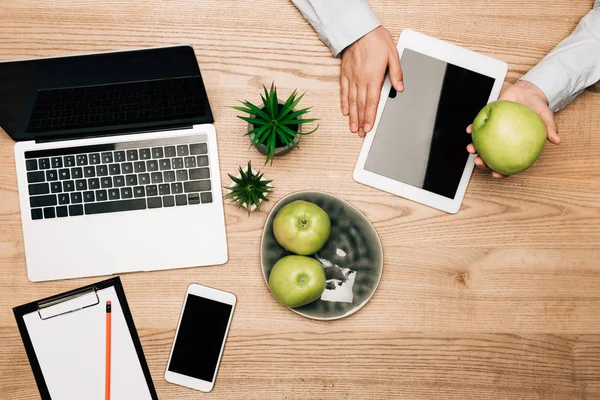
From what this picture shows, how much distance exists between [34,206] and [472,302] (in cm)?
84

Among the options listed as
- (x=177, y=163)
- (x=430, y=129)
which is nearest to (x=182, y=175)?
(x=177, y=163)

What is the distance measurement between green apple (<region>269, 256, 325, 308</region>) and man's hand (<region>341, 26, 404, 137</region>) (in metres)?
0.27

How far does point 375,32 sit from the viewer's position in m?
0.92

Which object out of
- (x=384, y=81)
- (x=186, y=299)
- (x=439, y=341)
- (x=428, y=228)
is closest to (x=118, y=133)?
(x=186, y=299)

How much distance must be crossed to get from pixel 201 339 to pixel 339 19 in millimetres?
644

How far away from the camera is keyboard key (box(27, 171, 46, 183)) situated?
91 cm

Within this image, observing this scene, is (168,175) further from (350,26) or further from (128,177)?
(350,26)

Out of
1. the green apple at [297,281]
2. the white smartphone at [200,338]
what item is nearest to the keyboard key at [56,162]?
the white smartphone at [200,338]

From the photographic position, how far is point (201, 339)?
90cm

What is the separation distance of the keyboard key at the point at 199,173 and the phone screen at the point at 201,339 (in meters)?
0.22

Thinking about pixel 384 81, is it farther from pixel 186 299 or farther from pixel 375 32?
pixel 186 299

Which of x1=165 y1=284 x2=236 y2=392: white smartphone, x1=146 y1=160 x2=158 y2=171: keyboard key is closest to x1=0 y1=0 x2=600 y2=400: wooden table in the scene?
x1=165 y1=284 x2=236 y2=392: white smartphone

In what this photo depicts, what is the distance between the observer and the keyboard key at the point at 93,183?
902 millimetres

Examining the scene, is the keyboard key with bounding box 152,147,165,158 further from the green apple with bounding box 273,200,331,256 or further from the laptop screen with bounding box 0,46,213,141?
the green apple with bounding box 273,200,331,256
